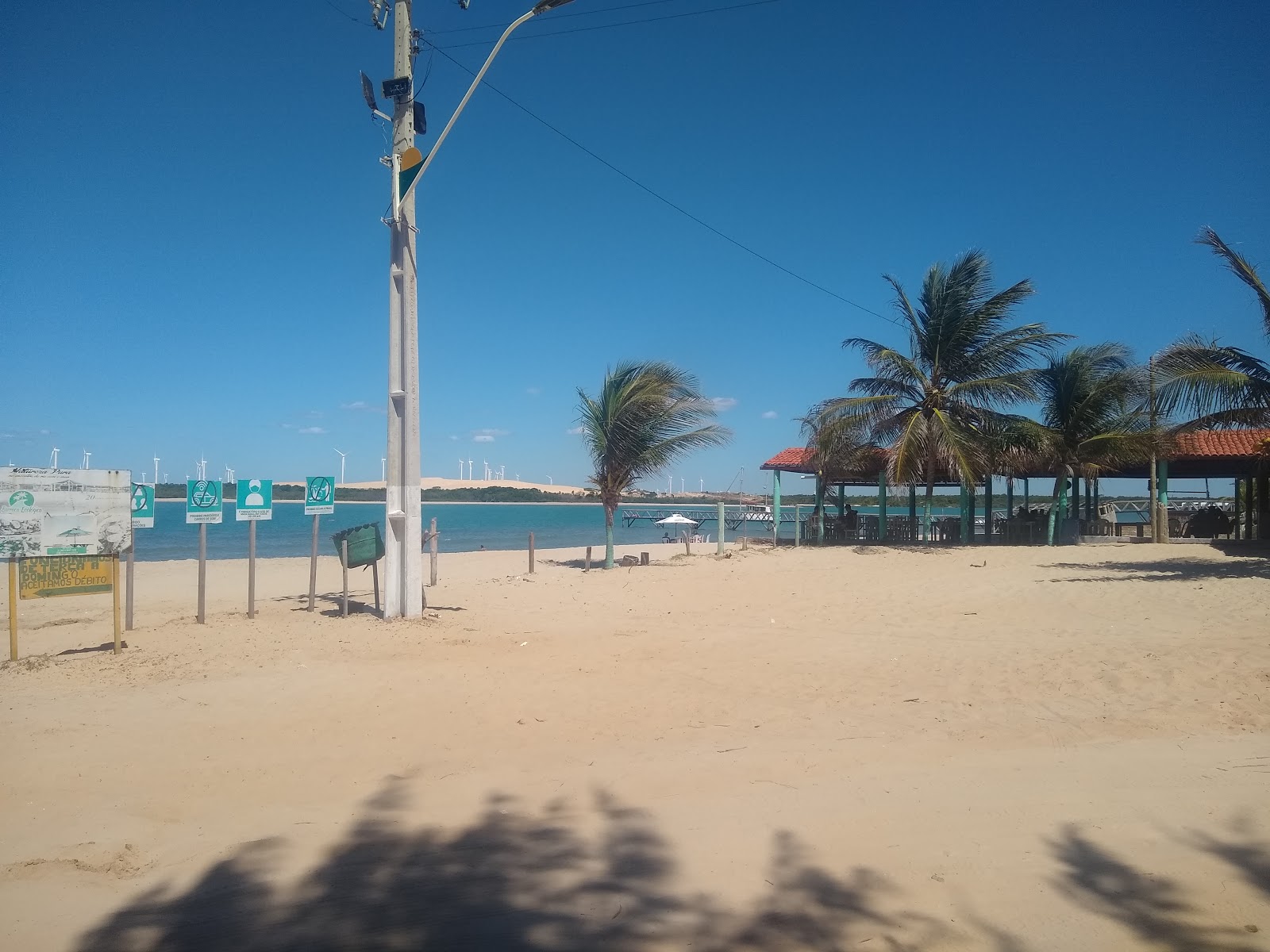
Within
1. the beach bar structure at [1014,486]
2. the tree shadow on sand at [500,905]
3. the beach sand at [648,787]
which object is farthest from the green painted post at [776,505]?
the tree shadow on sand at [500,905]

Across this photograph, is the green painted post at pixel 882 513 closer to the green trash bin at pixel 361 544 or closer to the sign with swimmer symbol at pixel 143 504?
the green trash bin at pixel 361 544

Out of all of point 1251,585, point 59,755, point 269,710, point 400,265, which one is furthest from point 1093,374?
point 59,755

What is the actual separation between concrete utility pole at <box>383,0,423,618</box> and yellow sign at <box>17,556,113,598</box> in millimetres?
3024

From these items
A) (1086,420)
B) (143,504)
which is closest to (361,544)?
(143,504)

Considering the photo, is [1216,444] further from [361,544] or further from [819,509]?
[361,544]

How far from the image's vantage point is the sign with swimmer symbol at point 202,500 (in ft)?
32.9

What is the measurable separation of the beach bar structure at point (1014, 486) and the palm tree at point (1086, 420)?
1058 mm

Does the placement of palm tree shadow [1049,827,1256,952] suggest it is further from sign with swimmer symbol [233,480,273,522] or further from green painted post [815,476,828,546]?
green painted post [815,476,828,546]

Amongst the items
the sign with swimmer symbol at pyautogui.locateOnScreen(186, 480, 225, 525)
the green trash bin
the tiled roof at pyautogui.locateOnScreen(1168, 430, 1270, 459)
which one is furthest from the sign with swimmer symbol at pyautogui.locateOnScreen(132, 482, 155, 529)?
the tiled roof at pyautogui.locateOnScreen(1168, 430, 1270, 459)

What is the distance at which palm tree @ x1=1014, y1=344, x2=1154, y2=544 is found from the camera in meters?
20.0

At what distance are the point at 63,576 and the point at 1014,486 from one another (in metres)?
25.5

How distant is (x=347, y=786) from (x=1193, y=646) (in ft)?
24.3

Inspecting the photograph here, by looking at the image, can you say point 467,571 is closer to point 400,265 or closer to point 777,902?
point 400,265

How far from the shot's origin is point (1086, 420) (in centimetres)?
2084
